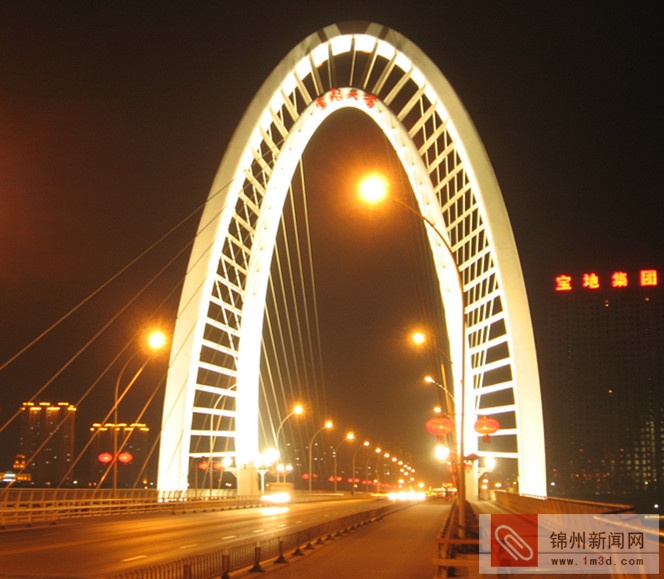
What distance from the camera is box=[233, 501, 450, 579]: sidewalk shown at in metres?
17.5

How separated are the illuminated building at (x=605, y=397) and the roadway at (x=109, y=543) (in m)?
21.1

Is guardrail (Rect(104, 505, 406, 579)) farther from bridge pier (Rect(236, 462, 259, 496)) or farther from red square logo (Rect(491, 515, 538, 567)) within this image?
bridge pier (Rect(236, 462, 259, 496))

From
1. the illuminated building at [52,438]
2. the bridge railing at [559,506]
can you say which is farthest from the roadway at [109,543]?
the illuminated building at [52,438]

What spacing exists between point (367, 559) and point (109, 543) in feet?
23.9

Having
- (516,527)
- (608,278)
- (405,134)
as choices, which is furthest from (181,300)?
(516,527)

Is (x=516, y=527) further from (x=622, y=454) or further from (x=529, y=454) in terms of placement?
(x=622, y=454)

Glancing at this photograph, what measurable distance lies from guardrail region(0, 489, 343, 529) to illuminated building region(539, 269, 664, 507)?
842 inches

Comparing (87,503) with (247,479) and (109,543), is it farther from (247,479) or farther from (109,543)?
(247,479)

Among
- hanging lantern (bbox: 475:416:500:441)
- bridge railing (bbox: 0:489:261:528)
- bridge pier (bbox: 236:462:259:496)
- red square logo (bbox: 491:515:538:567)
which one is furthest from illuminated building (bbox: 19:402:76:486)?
red square logo (bbox: 491:515:538:567)

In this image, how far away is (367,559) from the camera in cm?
2117

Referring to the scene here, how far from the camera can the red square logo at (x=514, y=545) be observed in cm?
1437

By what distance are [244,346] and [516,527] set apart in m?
41.0
